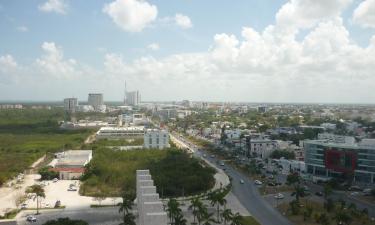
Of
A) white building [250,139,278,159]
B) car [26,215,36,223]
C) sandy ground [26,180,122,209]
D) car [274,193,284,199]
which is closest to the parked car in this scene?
sandy ground [26,180,122,209]

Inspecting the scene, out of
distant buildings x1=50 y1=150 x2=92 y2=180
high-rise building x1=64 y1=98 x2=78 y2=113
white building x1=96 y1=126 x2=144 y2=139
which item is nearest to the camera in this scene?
distant buildings x1=50 y1=150 x2=92 y2=180

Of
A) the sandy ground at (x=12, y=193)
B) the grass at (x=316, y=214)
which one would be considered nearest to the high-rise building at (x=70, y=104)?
the sandy ground at (x=12, y=193)

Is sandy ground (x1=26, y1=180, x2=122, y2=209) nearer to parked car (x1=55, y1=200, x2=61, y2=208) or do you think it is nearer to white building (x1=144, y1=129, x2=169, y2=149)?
parked car (x1=55, y1=200, x2=61, y2=208)

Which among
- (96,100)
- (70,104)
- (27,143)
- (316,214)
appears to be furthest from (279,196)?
(96,100)

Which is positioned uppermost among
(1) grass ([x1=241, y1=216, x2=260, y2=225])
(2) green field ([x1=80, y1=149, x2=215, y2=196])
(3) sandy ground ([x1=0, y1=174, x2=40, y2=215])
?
(2) green field ([x1=80, y1=149, x2=215, y2=196])

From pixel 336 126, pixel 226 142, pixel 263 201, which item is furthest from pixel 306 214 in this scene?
pixel 336 126

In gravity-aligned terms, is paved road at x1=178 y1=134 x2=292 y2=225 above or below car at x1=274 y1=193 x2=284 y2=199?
below

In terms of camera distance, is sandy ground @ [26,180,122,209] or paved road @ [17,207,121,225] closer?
paved road @ [17,207,121,225]

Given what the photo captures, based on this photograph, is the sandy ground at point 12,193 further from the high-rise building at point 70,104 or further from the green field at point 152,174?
the high-rise building at point 70,104
